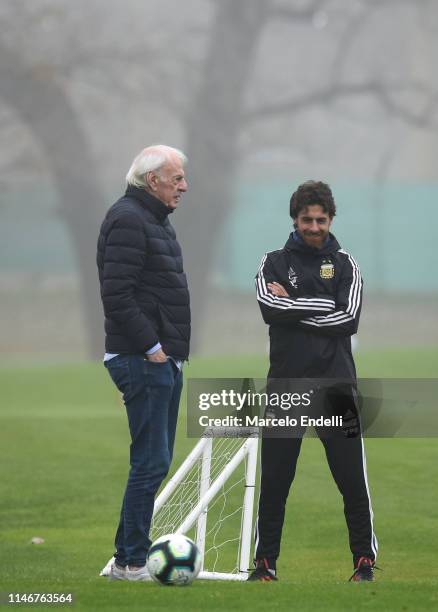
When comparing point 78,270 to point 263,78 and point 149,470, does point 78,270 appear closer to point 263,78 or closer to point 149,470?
point 263,78

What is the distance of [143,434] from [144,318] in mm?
629

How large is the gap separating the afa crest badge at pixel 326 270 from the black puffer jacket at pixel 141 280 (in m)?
0.75

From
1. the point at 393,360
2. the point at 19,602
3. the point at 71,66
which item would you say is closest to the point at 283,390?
the point at 19,602

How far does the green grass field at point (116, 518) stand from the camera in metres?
6.75

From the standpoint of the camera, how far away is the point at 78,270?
33.2 metres

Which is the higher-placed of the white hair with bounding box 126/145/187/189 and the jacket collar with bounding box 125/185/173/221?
the white hair with bounding box 126/145/187/189

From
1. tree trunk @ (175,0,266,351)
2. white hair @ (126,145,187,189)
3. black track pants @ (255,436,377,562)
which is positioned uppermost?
tree trunk @ (175,0,266,351)

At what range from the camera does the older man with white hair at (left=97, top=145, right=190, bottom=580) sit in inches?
284

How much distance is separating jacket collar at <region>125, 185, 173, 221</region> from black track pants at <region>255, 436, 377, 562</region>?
135 centimetres

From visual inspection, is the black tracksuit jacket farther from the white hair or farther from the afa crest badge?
the white hair

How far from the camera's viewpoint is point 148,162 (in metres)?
7.44

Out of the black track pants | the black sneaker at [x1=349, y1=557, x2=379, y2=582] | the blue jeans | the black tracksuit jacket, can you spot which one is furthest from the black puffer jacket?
the black sneaker at [x1=349, y1=557, x2=379, y2=582]

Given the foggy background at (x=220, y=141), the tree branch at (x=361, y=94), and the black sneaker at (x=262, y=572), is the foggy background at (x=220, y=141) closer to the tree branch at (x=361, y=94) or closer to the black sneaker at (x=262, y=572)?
the tree branch at (x=361, y=94)

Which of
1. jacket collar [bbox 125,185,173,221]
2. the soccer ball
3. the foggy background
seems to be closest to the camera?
the soccer ball
